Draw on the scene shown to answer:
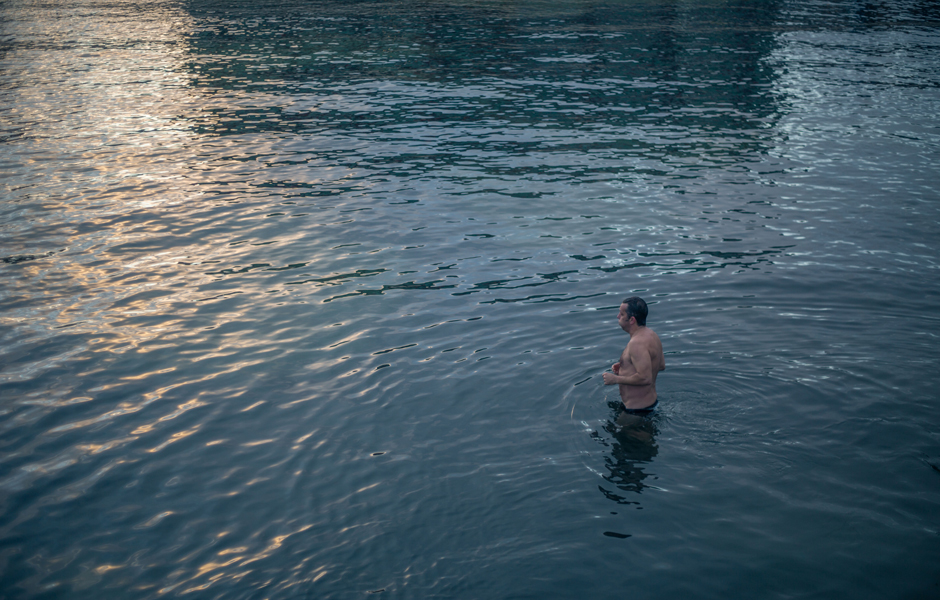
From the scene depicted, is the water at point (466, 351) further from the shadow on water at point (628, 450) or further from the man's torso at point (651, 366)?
the man's torso at point (651, 366)

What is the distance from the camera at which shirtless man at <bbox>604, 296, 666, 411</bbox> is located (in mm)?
10516

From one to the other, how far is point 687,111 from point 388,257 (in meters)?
19.2

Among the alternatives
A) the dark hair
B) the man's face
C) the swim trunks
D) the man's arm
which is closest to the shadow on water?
the swim trunks

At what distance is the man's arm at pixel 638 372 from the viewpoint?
1049 cm

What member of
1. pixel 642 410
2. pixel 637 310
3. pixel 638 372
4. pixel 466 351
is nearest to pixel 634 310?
pixel 637 310

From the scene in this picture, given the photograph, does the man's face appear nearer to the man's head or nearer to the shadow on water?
the man's head

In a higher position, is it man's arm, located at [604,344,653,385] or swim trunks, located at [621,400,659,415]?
man's arm, located at [604,344,653,385]

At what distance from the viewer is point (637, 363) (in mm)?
10539

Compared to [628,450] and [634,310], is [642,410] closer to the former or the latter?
[628,450]

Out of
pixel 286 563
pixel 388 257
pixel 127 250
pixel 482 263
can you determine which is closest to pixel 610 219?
pixel 482 263

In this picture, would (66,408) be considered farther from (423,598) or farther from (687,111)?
(687,111)

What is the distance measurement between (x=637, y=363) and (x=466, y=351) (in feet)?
11.8

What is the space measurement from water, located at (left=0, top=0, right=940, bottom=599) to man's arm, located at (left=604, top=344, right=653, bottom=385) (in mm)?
828

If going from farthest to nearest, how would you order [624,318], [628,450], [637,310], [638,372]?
[624,318]
[637,310]
[638,372]
[628,450]
